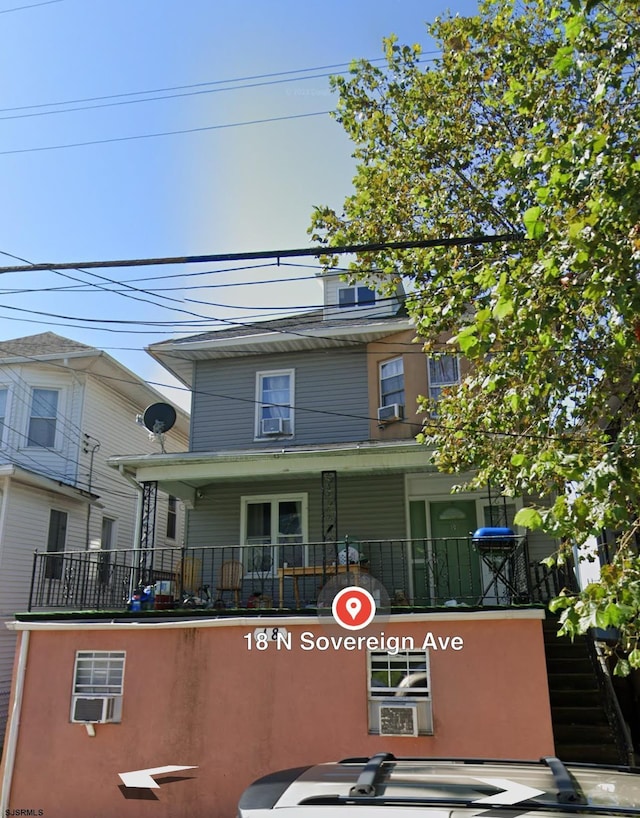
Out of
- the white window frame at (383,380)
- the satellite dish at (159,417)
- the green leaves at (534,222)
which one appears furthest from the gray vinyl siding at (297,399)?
the green leaves at (534,222)

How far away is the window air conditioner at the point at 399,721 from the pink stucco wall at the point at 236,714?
125 millimetres

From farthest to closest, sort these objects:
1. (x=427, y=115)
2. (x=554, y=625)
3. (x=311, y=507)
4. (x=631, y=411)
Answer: (x=311, y=507) → (x=427, y=115) → (x=554, y=625) → (x=631, y=411)

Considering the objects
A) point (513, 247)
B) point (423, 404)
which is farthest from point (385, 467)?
point (513, 247)

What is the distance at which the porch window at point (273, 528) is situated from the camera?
13.0 m

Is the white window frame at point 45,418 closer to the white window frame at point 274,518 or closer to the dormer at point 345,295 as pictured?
the white window frame at point 274,518

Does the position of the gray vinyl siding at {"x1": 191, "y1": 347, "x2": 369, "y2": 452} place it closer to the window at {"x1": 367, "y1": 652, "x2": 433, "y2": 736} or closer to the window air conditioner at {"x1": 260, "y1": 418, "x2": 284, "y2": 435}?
the window air conditioner at {"x1": 260, "y1": 418, "x2": 284, "y2": 435}

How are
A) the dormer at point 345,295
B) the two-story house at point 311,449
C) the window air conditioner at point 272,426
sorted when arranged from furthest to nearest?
1. the dormer at point 345,295
2. the window air conditioner at point 272,426
3. the two-story house at point 311,449

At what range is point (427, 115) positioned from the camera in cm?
962

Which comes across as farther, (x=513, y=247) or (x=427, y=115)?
(x=427, y=115)

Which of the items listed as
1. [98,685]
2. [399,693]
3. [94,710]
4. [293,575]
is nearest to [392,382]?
[293,575]

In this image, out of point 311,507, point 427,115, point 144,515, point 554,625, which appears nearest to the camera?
point 554,625

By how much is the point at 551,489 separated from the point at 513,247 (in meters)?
3.37

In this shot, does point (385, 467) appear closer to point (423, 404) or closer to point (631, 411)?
point (423, 404)

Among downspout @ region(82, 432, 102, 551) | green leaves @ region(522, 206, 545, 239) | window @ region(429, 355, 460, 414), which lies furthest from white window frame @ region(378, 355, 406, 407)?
green leaves @ region(522, 206, 545, 239)
